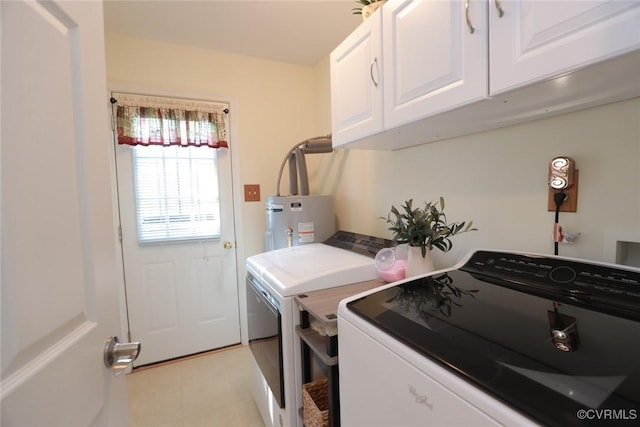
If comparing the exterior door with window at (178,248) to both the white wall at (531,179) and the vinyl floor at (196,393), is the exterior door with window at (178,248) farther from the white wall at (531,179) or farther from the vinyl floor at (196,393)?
the white wall at (531,179)

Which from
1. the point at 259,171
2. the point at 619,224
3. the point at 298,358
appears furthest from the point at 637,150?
the point at 259,171

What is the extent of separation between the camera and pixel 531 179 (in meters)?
1.15

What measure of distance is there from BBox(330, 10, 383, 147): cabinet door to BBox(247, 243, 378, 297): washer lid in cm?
63

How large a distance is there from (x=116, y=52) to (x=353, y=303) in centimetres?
246

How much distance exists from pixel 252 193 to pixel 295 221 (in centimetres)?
64

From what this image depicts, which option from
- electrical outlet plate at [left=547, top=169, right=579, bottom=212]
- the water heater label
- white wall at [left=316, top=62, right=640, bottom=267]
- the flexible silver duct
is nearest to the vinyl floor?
the water heater label

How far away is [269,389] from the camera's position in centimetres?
153

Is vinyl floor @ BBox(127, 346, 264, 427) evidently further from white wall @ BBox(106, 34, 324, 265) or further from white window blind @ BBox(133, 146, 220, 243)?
white window blind @ BBox(133, 146, 220, 243)

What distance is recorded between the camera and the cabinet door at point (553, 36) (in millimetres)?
607

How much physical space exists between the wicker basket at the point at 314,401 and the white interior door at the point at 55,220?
0.66 meters

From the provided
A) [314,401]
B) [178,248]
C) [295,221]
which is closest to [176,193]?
[178,248]

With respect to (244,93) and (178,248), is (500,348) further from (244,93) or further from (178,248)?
(244,93)

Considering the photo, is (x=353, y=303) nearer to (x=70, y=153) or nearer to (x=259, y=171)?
(x=70, y=153)

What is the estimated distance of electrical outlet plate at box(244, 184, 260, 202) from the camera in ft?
8.53
